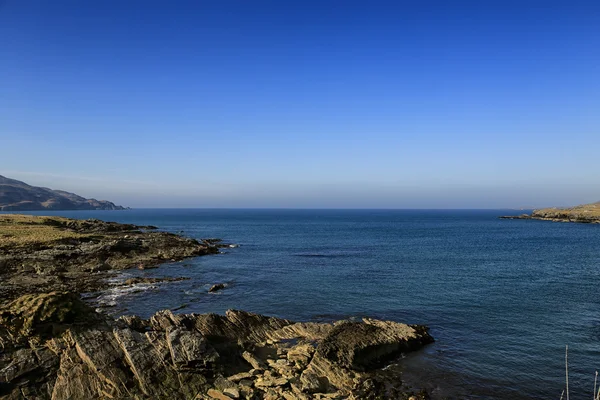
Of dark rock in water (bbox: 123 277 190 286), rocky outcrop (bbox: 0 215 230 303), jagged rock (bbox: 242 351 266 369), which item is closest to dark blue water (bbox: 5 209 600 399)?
dark rock in water (bbox: 123 277 190 286)

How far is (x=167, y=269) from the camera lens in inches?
2509

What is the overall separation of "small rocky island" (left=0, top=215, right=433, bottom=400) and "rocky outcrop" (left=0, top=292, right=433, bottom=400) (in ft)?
0.19

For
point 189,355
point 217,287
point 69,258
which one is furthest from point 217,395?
point 69,258

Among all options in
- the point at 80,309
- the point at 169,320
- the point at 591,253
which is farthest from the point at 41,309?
the point at 591,253

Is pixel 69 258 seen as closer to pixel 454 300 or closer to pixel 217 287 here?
pixel 217 287

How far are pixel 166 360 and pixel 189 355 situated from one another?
140cm

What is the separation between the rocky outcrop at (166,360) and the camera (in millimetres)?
20438

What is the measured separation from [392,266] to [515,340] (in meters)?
37.1

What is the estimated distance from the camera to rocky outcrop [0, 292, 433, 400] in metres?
20.4

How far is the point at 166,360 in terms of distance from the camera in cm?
2261

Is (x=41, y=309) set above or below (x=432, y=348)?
above

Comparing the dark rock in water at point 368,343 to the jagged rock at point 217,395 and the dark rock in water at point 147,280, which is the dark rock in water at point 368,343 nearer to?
the jagged rock at point 217,395

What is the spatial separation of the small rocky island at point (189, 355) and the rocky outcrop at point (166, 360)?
0.06 m

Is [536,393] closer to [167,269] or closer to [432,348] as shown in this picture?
[432,348]
